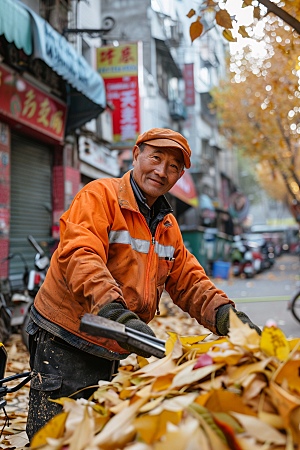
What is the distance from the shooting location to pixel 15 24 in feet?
22.2

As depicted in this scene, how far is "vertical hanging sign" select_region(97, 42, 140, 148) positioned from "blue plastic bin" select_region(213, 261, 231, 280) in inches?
238

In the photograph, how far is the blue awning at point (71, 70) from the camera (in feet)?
24.0

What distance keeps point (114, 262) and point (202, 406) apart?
1263 mm

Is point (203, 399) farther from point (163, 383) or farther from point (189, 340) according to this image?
point (189, 340)

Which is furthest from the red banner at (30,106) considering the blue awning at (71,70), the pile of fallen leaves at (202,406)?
the pile of fallen leaves at (202,406)

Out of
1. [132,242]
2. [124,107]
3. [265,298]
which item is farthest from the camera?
[124,107]

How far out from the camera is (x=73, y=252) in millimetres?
2025

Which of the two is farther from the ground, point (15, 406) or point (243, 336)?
point (243, 336)

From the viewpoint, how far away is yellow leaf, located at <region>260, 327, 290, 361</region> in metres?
1.31

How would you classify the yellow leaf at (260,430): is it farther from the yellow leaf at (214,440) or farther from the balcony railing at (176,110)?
the balcony railing at (176,110)

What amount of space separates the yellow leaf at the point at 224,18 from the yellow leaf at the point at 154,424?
3.11 meters

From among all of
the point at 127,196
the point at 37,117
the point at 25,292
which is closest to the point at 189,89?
the point at 37,117

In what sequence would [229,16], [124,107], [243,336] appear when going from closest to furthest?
1. [243,336]
2. [229,16]
3. [124,107]

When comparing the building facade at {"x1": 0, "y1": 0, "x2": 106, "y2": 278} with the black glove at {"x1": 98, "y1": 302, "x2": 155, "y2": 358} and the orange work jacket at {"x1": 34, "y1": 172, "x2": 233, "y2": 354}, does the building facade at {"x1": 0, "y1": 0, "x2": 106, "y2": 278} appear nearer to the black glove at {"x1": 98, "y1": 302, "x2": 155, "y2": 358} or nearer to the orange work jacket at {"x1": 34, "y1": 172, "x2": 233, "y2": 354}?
the orange work jacket at {"x1": 34, "y1": 172, "x2": 233, "y2": 354}
